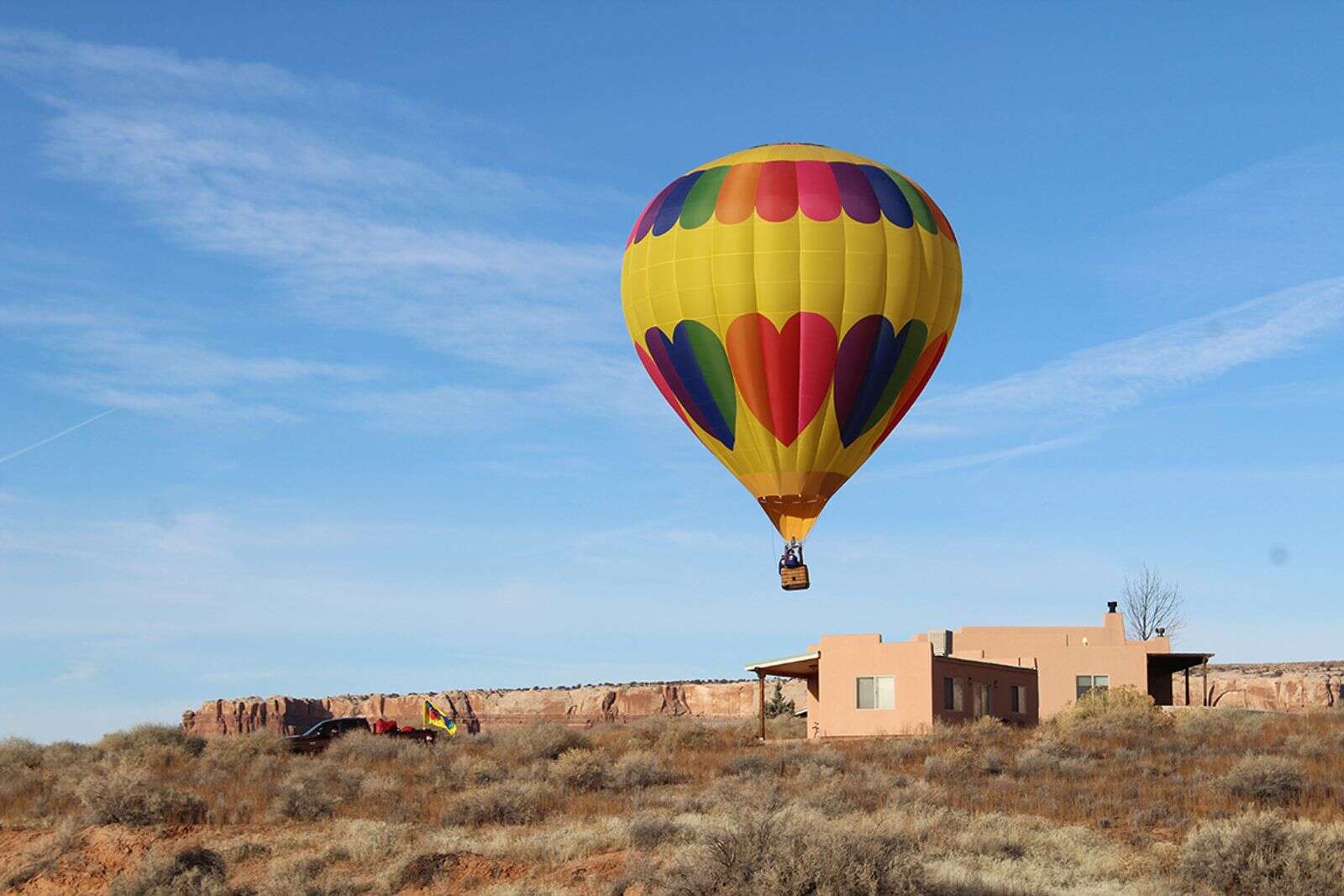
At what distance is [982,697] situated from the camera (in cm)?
5475

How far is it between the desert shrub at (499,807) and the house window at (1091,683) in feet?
116

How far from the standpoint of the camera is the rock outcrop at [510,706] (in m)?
123

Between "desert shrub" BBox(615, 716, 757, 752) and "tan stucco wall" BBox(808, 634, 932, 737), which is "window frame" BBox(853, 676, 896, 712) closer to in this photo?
"tan stucco wall" BBox(808, 634, 932, 737)

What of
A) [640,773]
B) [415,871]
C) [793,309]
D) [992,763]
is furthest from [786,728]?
[415,871]

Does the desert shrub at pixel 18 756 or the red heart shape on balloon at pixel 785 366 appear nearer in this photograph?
the red heart shape on balloon at pixel 785 366

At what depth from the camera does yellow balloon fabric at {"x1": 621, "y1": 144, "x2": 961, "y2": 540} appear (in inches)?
1384

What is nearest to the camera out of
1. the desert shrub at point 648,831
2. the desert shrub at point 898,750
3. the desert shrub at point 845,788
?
the desert shrub at point 648,831

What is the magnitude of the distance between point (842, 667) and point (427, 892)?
101 feet

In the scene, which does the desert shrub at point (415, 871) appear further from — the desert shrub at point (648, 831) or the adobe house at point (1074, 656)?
the adobe house at point (1074, 656)

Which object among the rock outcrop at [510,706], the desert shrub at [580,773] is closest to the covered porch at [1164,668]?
the desert shrub at [580,773]

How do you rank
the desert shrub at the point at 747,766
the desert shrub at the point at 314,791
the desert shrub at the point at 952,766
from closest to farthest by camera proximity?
the desert shrub at the point at 314,791
the desert shrub at the point at 952,766
the desert shrub at the point at 747,766

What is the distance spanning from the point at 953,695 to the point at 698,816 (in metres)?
26.5

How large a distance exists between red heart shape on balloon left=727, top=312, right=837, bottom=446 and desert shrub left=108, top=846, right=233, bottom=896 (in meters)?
16.7

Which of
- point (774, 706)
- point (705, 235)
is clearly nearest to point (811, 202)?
point (705, 235)
